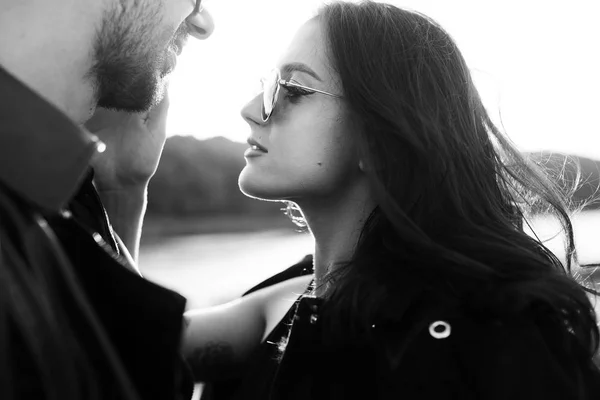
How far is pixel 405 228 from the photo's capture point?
202 cm

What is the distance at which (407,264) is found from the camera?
197 cm

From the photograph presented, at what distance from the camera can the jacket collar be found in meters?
1.19

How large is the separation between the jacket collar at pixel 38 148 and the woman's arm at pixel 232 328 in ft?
3.77

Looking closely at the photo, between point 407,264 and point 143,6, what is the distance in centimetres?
107

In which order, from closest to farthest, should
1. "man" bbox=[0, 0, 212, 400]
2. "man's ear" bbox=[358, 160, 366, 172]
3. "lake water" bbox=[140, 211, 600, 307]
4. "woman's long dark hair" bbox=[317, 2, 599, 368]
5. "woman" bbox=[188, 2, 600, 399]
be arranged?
1. "man" bbox=[0, 0, 212, 400]
2. "woman" bbox=[188, 2, 600, 399]
3. "woman's long dark hair" bbox=[317, 2, 599, 368]
4. "man's ear" bbox=[358, 160, 366, 172]
5. "lake water" bbox=[140, 211, 600, 307]

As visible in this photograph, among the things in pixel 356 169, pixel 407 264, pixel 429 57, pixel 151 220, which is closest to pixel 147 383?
pixel 407 264

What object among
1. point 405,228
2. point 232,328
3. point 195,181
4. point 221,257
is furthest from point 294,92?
point 195,181

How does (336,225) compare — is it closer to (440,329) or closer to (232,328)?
(232,328)

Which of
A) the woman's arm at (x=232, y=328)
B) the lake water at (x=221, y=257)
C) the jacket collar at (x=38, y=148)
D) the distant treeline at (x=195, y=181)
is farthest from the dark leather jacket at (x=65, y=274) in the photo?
the distant treeline at (x=195, y=181)

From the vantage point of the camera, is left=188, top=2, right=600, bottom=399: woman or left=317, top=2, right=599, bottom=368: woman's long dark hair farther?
left=317, top=2, right=599, bottom=368: woman's long dark hair

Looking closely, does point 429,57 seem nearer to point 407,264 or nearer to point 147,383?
point 407,264

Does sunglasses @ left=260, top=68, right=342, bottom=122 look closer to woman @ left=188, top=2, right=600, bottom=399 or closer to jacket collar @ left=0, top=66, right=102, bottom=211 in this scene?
woman @ left=188, top=2, right=600, bottom=399

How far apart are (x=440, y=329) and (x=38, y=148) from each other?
107 cm

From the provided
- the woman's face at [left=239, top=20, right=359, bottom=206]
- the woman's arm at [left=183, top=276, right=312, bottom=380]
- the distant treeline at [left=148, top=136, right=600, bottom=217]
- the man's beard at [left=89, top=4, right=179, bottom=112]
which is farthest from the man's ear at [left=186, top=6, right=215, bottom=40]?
the distant treeline at [left=148, top=136, right=600, bottom=217]
